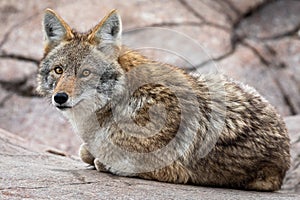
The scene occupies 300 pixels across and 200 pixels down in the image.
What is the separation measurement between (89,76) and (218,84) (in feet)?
4.20

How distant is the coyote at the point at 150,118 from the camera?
5957 mm

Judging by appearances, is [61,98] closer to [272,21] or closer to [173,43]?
[173,43]

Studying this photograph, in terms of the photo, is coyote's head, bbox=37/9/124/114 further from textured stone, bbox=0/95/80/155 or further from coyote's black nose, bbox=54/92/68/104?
textured stone, bbox=0/95/80/155

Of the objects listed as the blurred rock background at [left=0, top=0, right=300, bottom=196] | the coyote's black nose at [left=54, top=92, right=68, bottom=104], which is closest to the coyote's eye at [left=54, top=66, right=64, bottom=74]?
the coyote's black nose at [left=54, top=92, right=68, bottom=104]

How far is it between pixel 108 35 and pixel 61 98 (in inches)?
31.9

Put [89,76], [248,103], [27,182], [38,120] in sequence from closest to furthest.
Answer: [27,182], [89,76], [248,103], [38,120]

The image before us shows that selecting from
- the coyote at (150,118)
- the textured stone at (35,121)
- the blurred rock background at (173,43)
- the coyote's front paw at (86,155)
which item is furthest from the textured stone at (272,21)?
the coyote's front paw at (86,155)

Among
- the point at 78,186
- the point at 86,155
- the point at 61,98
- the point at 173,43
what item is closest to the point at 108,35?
the point at 61,98

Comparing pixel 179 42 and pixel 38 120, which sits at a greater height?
pixel 179 42

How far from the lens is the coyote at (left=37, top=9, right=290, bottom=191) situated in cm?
596

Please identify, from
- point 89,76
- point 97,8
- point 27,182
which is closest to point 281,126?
point 89,76

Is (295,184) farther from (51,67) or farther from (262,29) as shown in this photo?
(262,29)

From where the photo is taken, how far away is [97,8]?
1255 centimetres

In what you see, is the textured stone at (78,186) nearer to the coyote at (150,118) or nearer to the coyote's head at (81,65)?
the coyote at (150,118)
